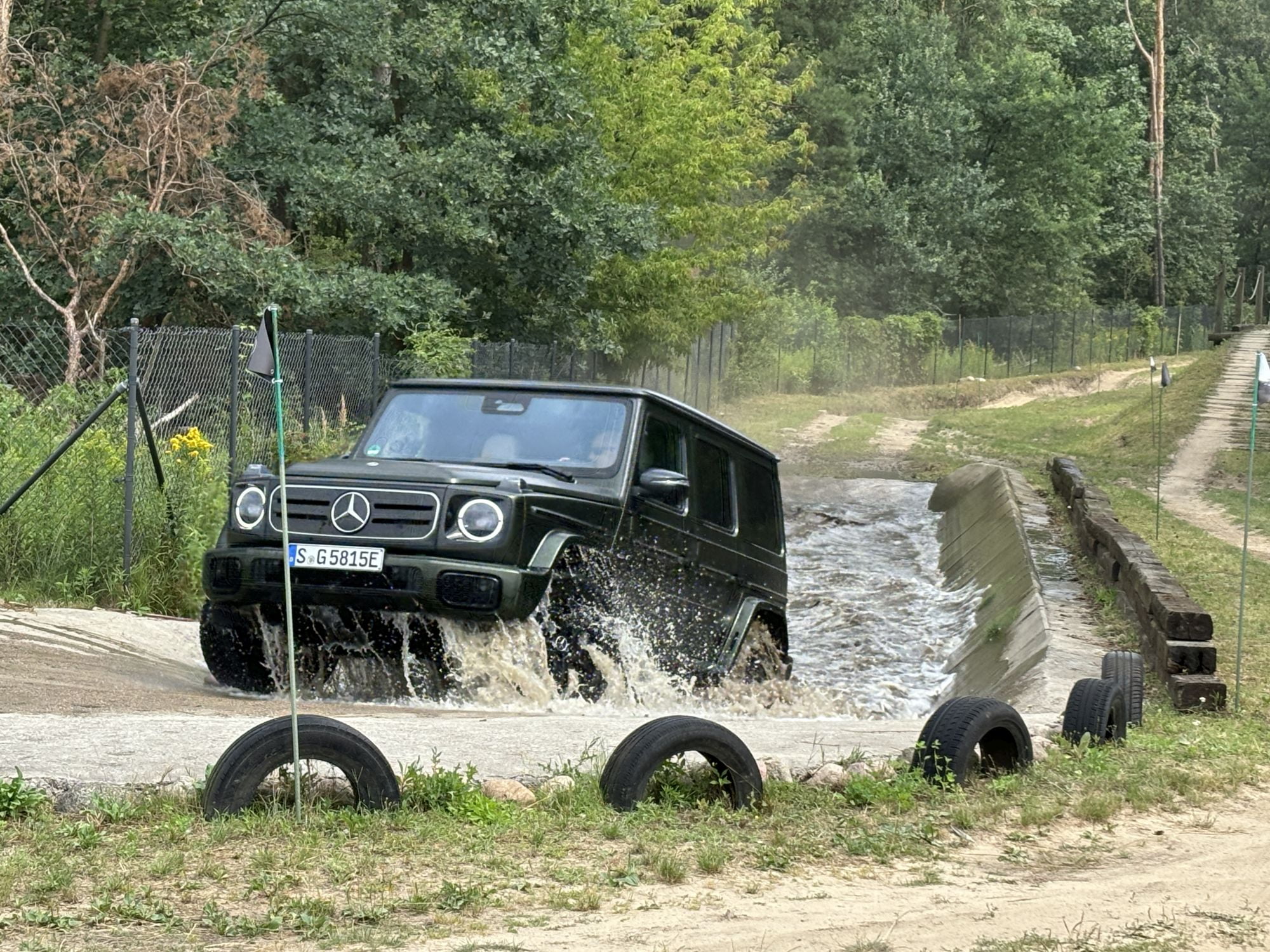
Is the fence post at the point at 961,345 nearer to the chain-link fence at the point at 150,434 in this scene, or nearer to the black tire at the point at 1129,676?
the chain-link fence at the point at 150,434

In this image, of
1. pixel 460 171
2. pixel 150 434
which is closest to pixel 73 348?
pixel 150 434

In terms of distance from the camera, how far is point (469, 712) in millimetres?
8211

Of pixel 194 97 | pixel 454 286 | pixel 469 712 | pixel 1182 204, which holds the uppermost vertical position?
pixel 1182 204

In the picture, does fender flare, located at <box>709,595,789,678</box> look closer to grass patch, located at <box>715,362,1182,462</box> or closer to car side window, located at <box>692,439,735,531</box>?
car side window, located at <box>692,439,735,531</box>

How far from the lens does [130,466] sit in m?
11.9

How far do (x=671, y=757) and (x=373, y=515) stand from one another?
2504 millimetres

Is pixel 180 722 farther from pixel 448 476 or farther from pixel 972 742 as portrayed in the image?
pixel 972 742

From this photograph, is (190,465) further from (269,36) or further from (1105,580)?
(269,36)

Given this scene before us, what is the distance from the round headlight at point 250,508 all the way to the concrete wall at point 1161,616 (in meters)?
5.30

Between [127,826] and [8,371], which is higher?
[8,371]

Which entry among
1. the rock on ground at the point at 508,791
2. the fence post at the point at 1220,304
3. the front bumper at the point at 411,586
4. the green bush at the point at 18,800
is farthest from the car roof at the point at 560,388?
the fence post at the point at 1220,304

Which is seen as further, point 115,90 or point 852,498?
point 852,498

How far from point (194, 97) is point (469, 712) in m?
15.0

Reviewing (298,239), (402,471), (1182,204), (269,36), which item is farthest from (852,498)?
(1182,204)
